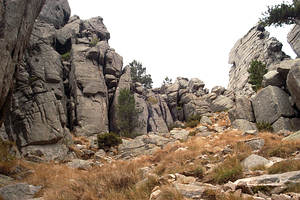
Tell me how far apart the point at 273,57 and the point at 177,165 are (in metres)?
38.9

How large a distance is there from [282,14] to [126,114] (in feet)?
88.4

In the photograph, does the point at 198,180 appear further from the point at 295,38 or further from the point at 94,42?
the point at 295,38

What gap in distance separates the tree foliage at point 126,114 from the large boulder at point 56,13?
20707mm

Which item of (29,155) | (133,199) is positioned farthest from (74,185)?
(29,155)

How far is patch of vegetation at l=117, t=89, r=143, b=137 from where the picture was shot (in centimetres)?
2964

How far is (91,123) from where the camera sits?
91.4 feet

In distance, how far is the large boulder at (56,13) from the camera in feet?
126

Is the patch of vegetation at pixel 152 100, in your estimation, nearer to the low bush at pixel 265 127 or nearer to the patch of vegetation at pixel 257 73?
the patch of vegetation at pixel 257 73

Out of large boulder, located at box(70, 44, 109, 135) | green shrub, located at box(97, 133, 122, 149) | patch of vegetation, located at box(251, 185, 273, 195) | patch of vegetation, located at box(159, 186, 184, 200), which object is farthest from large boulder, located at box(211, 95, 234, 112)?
patch of vegetation, located at box(159, 186, 184, 200)

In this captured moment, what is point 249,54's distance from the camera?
148 feet

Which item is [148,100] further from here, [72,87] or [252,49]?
[252,49]

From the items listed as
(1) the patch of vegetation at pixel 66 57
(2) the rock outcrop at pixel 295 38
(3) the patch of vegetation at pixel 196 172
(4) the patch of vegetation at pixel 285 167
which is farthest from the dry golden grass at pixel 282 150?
(2) the rock outcrop at pixel 295 38

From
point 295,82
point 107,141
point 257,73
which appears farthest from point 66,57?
point 295,82

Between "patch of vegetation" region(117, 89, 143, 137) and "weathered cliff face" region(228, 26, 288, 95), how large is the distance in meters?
18.7
